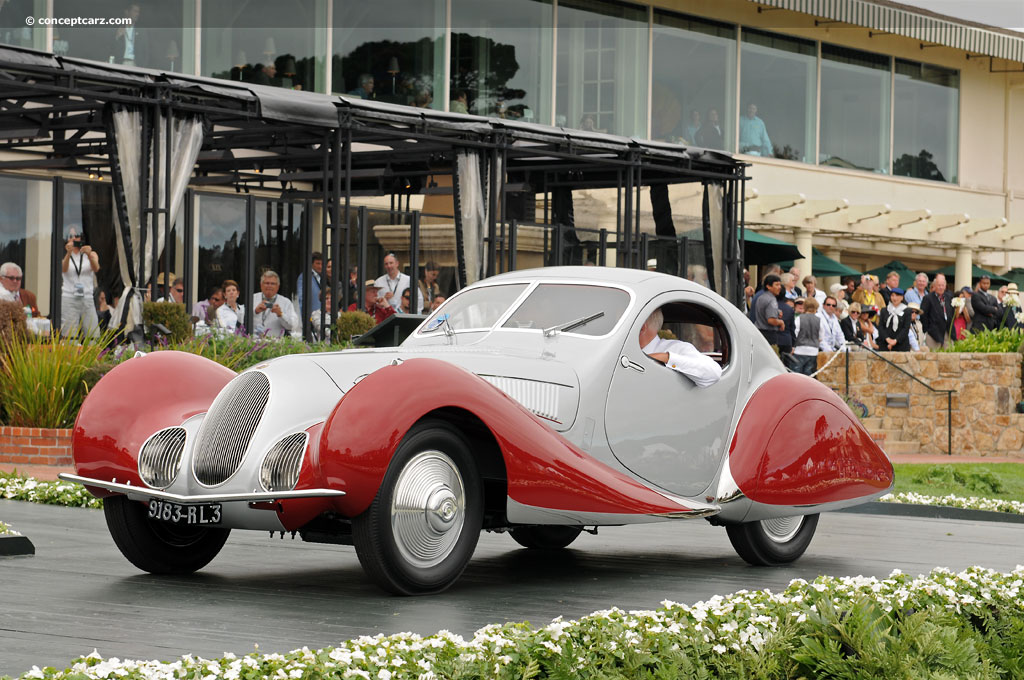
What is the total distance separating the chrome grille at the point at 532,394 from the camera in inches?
307

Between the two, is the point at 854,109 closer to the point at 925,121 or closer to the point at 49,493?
the point at 925,121

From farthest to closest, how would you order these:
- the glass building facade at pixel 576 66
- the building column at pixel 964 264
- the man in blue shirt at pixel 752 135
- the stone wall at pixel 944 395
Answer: the building column at pixel 964 264
the man in blue shirt at pixel 752 135
the glass building facade at pixel 576 66
the stone wall at pixel 944 395

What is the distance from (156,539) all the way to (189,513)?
76cm

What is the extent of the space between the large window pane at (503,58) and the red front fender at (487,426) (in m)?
23.9

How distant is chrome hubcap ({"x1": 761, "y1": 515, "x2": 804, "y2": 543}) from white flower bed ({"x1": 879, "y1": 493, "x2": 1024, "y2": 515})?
5324mm

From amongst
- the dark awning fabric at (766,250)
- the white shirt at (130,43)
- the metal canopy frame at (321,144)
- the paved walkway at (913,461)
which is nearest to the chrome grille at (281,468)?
the paved walkway at (913,461)

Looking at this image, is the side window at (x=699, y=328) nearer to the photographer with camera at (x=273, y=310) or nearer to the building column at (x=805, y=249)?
the photographer with camera at (x=273, y=310)

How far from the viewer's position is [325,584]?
24.7 feet

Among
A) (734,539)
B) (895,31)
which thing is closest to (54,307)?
(734,539)

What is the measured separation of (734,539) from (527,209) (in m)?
18.3

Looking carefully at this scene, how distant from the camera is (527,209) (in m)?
26.8

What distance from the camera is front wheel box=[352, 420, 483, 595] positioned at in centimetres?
681

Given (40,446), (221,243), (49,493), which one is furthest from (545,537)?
(221,243)

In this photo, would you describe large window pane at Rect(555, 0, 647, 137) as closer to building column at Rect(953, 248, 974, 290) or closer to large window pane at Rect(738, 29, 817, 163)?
large window pane at Rect(738, 29, 817, 163)
